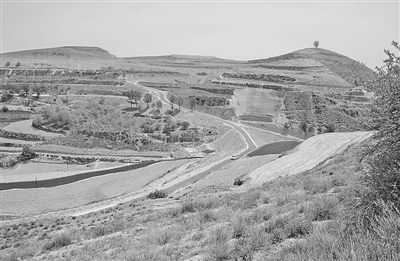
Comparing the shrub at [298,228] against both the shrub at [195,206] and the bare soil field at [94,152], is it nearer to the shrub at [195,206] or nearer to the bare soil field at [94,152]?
the shrub at [195,206]

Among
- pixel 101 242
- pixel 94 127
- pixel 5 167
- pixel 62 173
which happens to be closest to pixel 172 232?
pixel 101 242

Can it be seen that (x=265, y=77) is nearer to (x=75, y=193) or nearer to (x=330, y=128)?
(x=330, y=128)

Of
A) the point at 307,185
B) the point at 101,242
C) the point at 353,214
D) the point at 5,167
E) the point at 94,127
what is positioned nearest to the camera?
the point at 353,214

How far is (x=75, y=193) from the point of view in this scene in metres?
39.3

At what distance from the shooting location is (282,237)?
26.5 ft

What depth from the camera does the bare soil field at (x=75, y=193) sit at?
1375 inches

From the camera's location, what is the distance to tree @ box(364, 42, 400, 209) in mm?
6945

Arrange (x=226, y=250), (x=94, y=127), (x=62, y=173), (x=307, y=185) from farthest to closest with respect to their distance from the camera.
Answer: (x=94, y=127), (x=62, y=173), (x=307, y=185), (x=226, y=250)

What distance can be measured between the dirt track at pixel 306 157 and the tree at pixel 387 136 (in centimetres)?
2055

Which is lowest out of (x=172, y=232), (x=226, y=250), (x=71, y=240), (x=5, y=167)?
(x=5, y=167)

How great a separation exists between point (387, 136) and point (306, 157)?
30.2m

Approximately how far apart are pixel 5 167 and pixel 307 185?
53364mm

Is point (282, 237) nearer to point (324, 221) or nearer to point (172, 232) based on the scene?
point (324, 221)

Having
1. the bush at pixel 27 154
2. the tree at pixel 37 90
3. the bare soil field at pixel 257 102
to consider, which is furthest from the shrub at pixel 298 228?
the tree at pixel 37 90
